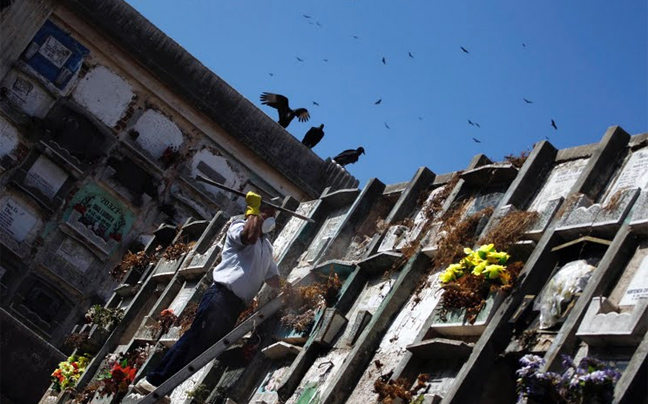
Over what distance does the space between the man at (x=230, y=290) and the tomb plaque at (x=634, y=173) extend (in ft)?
13.1

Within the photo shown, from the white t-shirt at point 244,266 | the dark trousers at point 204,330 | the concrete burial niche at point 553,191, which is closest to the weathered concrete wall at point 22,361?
the dark trousers at point 204,330

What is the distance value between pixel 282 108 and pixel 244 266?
12.3 meters

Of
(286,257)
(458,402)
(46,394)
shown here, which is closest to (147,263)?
(46,394)

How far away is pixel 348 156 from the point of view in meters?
21.9

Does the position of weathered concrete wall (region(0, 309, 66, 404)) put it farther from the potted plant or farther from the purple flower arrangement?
the purple flower arrangement

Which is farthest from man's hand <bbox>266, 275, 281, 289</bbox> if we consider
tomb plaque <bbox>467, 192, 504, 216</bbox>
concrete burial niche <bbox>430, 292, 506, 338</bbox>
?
concrete burial niche <bbox>430, 292, 506, 338</bbox>

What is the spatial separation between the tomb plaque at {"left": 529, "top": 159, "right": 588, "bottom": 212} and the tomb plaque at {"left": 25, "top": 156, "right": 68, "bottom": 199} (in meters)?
14.5

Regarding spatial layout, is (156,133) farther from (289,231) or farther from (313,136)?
(289,231)

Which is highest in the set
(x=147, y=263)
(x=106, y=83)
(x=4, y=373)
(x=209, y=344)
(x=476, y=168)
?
(x=106, y=83)

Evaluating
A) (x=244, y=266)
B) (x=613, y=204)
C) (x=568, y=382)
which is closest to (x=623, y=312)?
(x=568, y=382)

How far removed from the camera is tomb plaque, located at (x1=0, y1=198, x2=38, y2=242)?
Answer: 2052cm

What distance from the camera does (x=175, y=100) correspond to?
860 inches

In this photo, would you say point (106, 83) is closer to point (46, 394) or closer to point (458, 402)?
point (46, 394)

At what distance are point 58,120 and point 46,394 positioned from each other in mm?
8179
